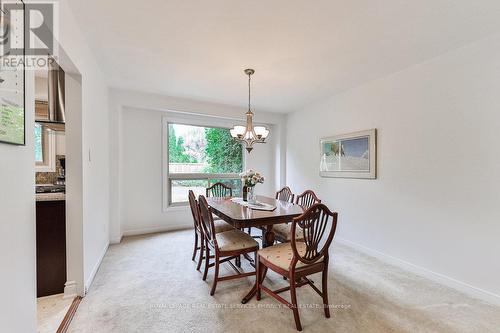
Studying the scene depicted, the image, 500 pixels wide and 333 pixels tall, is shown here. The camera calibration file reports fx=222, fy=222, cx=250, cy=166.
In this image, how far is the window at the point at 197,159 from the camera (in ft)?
14.3

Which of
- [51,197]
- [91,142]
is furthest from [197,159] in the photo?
[51,197]

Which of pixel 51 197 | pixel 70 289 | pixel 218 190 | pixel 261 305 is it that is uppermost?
pixel 51 197

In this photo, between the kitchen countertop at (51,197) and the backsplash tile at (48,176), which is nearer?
the kitchen countertop at (51,197)

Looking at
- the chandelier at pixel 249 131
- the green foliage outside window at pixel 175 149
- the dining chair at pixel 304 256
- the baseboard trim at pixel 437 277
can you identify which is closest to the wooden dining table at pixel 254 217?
the dining chair at pixel 304 256

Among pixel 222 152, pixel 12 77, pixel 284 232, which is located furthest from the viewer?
pixel 222 152

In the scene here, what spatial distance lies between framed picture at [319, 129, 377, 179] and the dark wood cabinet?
11.8ft

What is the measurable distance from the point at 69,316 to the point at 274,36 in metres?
2.99

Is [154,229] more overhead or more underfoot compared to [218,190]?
more underfoot

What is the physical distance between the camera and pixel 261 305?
1.98m

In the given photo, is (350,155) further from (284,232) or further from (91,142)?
(91,142)

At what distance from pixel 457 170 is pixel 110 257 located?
426cm

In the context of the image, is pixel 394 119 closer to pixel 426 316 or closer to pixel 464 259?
pixel 464 259

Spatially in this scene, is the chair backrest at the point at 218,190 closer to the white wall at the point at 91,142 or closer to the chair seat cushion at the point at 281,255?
the white wall at the point at 91,142

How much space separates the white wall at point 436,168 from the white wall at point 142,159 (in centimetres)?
274
